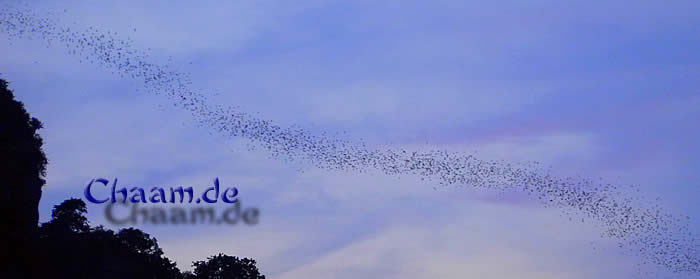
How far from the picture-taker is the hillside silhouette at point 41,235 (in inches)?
2530

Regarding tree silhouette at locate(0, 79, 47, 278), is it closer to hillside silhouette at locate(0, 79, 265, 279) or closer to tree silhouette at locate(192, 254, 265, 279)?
hillside silhouette at locate(0, 79, 265, 279)

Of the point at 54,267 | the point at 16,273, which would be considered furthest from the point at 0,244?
the point at 54,267

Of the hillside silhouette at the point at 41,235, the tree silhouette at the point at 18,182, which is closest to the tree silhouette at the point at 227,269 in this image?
the hillside silhouette at the point at 41,235

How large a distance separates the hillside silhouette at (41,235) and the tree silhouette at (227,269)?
12.4m

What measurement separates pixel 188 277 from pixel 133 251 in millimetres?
18167

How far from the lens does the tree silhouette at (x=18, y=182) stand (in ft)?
207

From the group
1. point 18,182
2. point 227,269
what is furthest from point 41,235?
point 227,269

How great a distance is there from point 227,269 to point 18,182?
123ft

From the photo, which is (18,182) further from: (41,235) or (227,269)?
(227,269)

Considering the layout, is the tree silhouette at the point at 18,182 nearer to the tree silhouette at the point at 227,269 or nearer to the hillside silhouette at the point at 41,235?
the hillside silhouette at the point at 41,235

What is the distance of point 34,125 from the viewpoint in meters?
72.3

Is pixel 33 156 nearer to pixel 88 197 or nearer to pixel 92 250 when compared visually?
pixel 92 250

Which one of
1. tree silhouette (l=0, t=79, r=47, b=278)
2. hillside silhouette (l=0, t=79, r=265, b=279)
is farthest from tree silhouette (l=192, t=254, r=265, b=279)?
tree silhouette (l=0, t=79, r=47, b=278)

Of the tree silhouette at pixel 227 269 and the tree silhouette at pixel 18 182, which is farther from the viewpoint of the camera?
the tree silhouette at pixel 227 269
